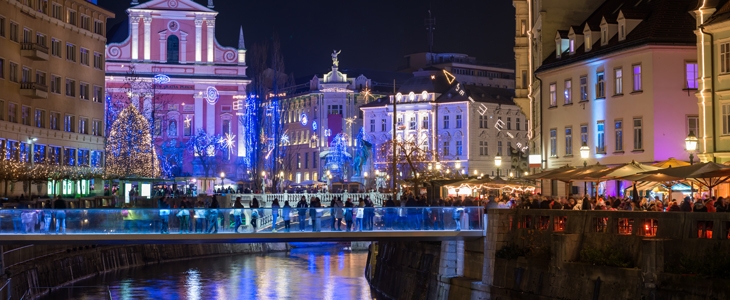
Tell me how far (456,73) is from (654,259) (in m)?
161

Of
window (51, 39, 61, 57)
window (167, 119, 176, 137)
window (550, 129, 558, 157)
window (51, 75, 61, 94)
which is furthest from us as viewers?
window (167, 119, 176, 137)

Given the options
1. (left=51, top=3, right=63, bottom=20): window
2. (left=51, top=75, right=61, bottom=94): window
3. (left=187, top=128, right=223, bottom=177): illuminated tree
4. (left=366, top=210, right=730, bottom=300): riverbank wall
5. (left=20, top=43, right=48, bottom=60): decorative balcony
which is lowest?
(left=366, top=210, right=730, bottom=300): riverbank wall

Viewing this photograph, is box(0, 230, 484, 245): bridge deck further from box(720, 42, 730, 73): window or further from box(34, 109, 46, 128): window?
box(34, 109, 46, 128): window

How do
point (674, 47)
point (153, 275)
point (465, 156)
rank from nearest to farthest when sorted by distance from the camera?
point (674, 47), point (153, 275), point (465, 156)

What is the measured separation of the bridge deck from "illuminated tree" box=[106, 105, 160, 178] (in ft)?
163

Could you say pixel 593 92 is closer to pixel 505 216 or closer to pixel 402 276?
pixel 402 276

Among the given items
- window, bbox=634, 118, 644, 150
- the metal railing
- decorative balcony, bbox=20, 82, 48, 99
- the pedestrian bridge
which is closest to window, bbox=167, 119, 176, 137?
decorative balcony, bbox=20, 82, 48, 99

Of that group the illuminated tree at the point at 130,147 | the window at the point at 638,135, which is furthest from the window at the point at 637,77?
the illuminated tree at the point at 130,147

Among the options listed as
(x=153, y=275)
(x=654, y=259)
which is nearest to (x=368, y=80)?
(x=153, y=275)

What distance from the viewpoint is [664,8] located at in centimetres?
5656

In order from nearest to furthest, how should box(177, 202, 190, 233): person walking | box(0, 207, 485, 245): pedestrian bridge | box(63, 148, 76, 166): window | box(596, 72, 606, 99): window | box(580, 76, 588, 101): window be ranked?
box(0, 207, 485, 245): pedestrian bridge, box(177, 202, 190, 233): person walking, box(596, 72, 606, 99): window, box(580, 76, 588, 101): window, box(63, 148, 76, 166): window

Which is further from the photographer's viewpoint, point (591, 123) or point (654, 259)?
point (591, 123)

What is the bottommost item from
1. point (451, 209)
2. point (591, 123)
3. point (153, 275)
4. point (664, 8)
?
point (153, 275)

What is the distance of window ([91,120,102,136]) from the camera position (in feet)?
→ 309
